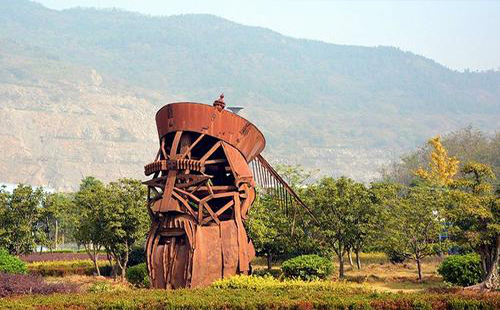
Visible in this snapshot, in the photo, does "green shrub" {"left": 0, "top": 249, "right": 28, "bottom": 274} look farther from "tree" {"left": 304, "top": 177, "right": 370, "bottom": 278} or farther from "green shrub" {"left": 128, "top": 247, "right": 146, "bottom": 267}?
"tree" {"left": 304, "top": 177, "right": 370, "bottom": 278}

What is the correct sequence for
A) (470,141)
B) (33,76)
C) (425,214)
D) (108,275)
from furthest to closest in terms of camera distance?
(33,76)
(470,141)
(108,275)
(425,214)

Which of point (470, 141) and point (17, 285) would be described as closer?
point (17, 285)

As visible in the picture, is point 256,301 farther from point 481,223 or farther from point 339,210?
point 339,210

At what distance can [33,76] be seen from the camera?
600ft

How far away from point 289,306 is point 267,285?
10.2 ft

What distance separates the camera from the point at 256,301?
1128 centimetres

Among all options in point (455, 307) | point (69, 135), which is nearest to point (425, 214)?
point (455, 307)

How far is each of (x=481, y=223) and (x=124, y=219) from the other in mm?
11802

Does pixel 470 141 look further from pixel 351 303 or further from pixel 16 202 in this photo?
pixel 351 303

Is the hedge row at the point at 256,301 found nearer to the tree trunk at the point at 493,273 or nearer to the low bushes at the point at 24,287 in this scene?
the low bushes at the point at 24,287

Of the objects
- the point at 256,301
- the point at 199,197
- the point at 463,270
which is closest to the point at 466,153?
the point at 463,270

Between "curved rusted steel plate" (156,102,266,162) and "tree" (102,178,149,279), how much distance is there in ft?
23.0

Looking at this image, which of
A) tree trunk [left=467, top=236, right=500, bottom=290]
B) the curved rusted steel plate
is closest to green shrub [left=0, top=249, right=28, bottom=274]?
the curved rusted steel plate

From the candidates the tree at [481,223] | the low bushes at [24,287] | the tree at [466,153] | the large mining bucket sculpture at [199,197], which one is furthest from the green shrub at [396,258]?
the tree at [466,153]
